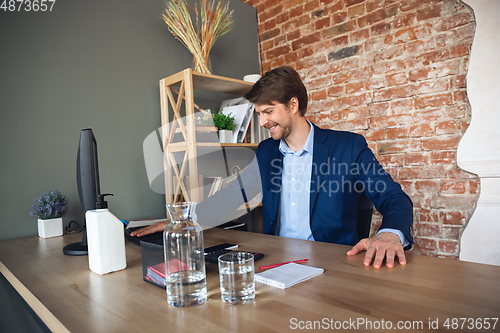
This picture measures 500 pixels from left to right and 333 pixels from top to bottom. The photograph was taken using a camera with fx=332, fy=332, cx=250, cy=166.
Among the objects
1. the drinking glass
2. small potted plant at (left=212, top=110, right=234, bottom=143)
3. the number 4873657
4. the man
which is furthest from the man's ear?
the number 4873657

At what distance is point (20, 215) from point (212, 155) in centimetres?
127

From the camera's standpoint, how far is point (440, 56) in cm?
202

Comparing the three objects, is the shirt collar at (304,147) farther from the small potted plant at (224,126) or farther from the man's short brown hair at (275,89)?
the small potted plant at (224,126)

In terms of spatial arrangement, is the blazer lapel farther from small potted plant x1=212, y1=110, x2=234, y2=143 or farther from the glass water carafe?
the glass water carafe

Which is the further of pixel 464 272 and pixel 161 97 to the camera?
pixel 161 97

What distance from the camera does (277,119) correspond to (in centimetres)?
183

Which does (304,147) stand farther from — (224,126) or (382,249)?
(382,249)

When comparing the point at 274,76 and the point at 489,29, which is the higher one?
the point at 489,29

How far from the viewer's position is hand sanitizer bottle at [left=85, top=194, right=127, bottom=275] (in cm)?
95

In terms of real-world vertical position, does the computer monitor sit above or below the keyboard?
above

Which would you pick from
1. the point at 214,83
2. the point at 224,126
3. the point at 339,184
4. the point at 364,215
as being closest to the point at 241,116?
A: the point at 224,126

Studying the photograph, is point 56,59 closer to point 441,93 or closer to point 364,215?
point 364,215

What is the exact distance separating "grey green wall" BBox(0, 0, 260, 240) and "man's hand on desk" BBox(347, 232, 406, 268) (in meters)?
1.52

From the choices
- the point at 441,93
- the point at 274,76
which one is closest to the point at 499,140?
the point at 441,93
